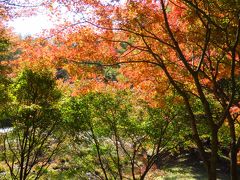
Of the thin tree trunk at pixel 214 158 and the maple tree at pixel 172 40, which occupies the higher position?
the maple tree at pixel 172 40

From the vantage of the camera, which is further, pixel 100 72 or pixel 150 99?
pixel 150 99

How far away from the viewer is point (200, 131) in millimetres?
12031

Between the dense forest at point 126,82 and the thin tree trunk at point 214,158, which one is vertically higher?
the dense forest at point 126,82

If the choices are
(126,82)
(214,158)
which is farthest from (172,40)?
(126,82)

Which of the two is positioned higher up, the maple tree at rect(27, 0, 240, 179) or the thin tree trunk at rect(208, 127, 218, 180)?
the maple tree at rect(27, 0, 240, 179)

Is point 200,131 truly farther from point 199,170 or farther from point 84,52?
point 199,170

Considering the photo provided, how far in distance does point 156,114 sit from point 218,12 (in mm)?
4974

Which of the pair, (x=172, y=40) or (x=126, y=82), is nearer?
(x=172, y=40)

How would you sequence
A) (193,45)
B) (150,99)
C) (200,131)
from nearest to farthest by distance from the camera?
(193,45) → (150,99) → (200,131)

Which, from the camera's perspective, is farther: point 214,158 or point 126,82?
point 126,82

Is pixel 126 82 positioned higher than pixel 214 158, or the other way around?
pixel 126 82

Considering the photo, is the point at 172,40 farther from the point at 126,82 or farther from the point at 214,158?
the point at 126,82

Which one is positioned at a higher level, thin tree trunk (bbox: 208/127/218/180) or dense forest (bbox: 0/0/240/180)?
dense forest (bbox: 0/0/240/180)

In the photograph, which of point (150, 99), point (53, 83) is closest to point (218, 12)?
point (150, 99)
